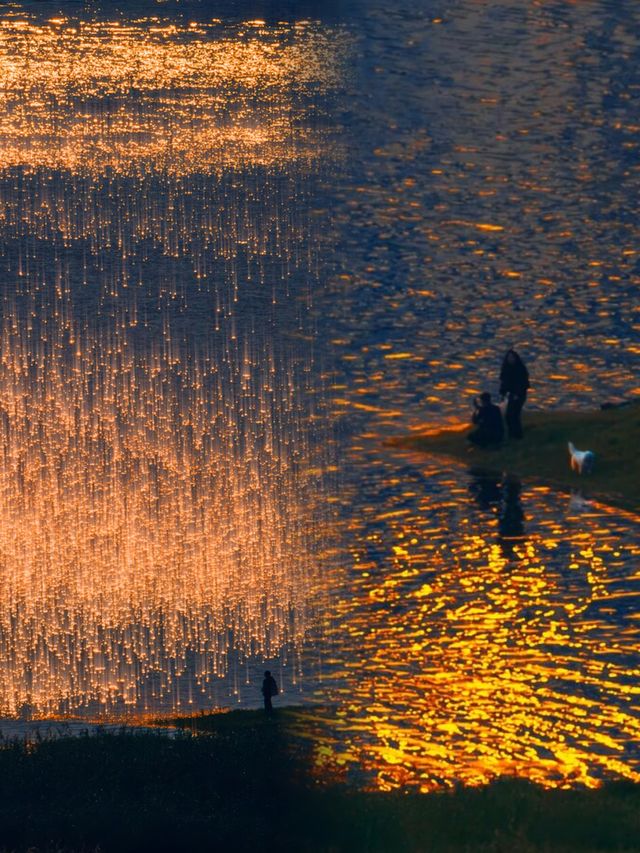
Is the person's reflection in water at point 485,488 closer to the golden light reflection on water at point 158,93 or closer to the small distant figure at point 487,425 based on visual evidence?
the small distant figure at point 487,425

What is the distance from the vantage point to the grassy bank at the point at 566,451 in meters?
46.9

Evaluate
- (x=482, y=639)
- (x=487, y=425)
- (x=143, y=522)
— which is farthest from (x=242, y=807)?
(x=487, y=425)

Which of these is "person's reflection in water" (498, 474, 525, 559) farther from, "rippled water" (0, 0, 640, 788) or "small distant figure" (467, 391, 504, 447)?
"small distant figure" (467, 391, 504, 447)

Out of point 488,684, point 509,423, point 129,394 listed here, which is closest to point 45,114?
point 129,394

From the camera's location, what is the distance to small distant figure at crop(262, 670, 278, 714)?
34.9 meters

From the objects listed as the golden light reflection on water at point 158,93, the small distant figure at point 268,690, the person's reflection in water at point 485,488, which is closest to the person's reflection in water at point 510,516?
the person's reflection in water at point 485,488

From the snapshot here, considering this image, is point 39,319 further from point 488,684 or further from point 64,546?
point 488,684

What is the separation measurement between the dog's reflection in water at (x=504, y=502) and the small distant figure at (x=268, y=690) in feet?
28.0

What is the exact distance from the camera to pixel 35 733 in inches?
1372

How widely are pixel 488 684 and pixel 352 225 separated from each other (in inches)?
1585

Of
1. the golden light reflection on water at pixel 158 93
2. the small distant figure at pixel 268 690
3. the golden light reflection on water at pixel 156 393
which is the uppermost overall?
the small distant figure at pixel 268 690

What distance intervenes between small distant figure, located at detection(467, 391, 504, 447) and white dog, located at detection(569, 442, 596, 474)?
2.24 metres

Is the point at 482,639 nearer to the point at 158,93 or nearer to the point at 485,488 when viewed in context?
the point at 485,488

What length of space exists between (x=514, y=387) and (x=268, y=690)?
15925mm
